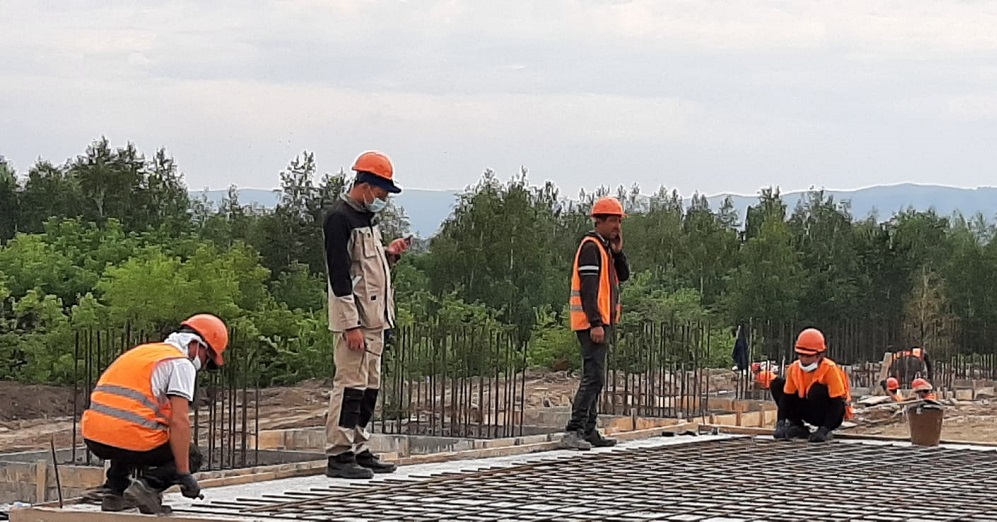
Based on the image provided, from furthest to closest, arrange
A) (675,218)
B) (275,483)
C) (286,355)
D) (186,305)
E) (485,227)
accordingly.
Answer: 1. (675,218)
2. (485,227)
3. (286,355)
4. (186,305)
5. (275,483)

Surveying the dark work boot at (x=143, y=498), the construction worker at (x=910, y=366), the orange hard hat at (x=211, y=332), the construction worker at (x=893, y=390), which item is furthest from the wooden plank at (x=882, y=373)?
the dark work boot at (x=143, y=498)

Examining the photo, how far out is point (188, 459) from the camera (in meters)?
5.27

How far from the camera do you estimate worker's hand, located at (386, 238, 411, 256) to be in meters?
6.86

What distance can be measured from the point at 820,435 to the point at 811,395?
235mm

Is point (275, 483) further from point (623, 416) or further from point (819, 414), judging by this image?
point (623, 416)

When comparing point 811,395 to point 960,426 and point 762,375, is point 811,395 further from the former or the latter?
point 762,375

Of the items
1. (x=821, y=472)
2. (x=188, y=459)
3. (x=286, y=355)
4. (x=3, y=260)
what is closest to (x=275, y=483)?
(x=188, y=459)

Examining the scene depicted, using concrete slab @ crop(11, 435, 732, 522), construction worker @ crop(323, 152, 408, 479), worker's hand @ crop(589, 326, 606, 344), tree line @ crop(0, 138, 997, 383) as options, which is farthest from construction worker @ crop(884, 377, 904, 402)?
construction worker @ crop(323, 152, 408, 479)

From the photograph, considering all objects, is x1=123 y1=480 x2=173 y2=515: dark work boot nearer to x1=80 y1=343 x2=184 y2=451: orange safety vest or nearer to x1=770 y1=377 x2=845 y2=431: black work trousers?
x1=80 y1=343 x2=184 y2=451: orange safety vest

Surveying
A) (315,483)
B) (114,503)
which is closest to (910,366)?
(315,483)

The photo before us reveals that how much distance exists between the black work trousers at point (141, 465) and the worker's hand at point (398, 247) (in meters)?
1.86

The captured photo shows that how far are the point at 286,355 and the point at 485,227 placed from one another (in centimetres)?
794

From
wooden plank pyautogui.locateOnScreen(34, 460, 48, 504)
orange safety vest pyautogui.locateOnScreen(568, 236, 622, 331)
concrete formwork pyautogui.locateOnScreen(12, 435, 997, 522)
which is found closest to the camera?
concrete formwork pyautogui.locateOnScreen(12, 435, 997, 522)

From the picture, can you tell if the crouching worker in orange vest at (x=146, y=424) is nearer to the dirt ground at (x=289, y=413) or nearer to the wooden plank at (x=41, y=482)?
the wooden plank at (x=41, y=482)
